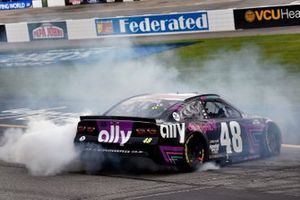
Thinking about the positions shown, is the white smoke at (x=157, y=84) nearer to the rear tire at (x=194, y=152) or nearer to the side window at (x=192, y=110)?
the side window at (x=192, y=110)

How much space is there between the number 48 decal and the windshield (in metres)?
0.88

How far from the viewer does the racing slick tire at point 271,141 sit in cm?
1208

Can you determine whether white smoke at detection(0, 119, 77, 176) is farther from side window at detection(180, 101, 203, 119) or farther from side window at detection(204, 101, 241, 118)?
side window at detection(204, 101, 241, 118)

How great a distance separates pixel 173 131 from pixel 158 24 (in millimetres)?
23718

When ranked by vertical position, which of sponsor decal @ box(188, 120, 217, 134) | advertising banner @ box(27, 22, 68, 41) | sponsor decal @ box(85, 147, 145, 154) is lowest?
sponsor decal @ box(85, 147, 145, 154)

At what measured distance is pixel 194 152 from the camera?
422 inches

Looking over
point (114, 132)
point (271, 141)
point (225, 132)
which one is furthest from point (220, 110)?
point (114, 132)

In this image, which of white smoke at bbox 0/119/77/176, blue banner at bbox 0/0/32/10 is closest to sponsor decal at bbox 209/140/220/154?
white smoke at bbox 0/119/77/176

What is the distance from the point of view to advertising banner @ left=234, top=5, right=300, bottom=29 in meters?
31.8

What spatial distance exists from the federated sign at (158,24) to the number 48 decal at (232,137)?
21.9m

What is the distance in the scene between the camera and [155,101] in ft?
36.6

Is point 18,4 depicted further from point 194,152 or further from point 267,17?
point 194,152

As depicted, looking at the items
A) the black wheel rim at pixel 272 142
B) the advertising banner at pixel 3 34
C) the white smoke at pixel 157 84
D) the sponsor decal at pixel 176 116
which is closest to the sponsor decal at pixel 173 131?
the sponsor decal at pixel 176 116

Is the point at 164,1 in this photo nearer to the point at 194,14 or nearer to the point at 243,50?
the point at 194,14
